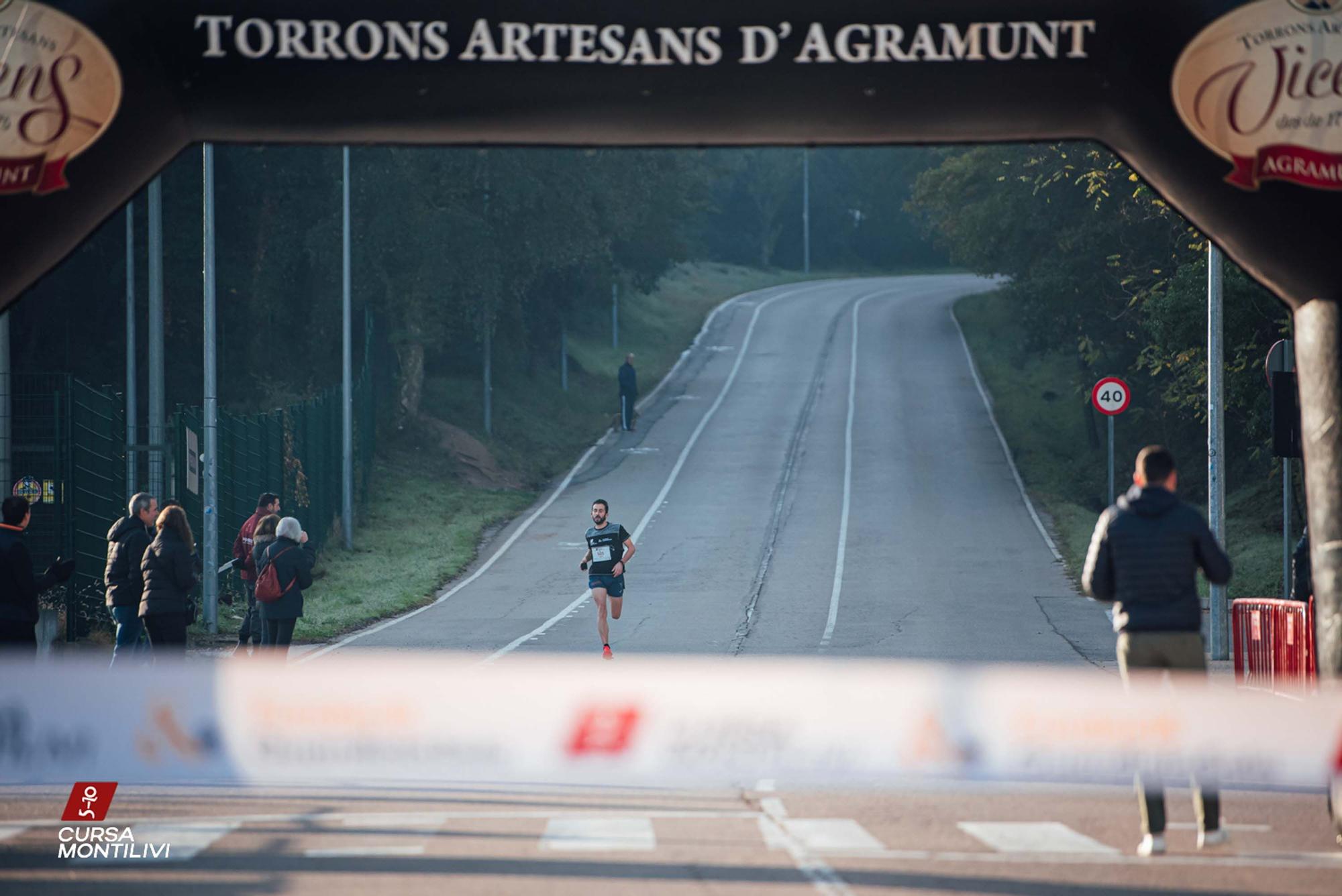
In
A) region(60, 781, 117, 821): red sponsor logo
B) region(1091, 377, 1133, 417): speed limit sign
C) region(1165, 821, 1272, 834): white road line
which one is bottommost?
region(1165, 821, 1272, 834): white road line

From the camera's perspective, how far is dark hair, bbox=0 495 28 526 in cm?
1273

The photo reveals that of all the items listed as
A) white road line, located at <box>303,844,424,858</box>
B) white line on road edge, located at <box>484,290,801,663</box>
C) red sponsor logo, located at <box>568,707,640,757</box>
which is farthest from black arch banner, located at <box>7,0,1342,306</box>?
white line on road edge, located at <box>484,290,801,663</box>

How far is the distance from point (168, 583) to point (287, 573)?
243cm

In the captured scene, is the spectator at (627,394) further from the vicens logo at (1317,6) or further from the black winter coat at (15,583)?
the vicens logo at (1317,6)

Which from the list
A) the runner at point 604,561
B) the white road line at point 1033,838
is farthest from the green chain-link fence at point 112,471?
the white road line at point 1033,838

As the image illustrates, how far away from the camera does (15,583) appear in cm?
1228

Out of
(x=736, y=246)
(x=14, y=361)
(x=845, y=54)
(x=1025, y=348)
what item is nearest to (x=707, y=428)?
(x=1025, y=348)

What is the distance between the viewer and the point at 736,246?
124 meters

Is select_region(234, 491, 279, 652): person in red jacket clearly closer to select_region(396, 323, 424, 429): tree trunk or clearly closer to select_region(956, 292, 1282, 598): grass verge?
select_region(956, 292, 1282, 598): grass verge

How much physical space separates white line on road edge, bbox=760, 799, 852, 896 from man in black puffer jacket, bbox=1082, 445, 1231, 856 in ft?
5.74

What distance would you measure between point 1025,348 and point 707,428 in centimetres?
1563

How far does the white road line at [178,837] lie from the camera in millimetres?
8656

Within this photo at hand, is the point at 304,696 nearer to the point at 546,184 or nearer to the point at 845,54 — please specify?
the point at 845,54

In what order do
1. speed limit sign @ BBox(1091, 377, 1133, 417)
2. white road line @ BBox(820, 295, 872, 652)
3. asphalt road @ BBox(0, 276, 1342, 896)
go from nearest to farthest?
asphalt road @ BBox(0, 276, 1342, 896) → white road line @ BBox(820, 295, 872, 652) → speed limit sign @ BBox(1091, 377, 1133, 417)
